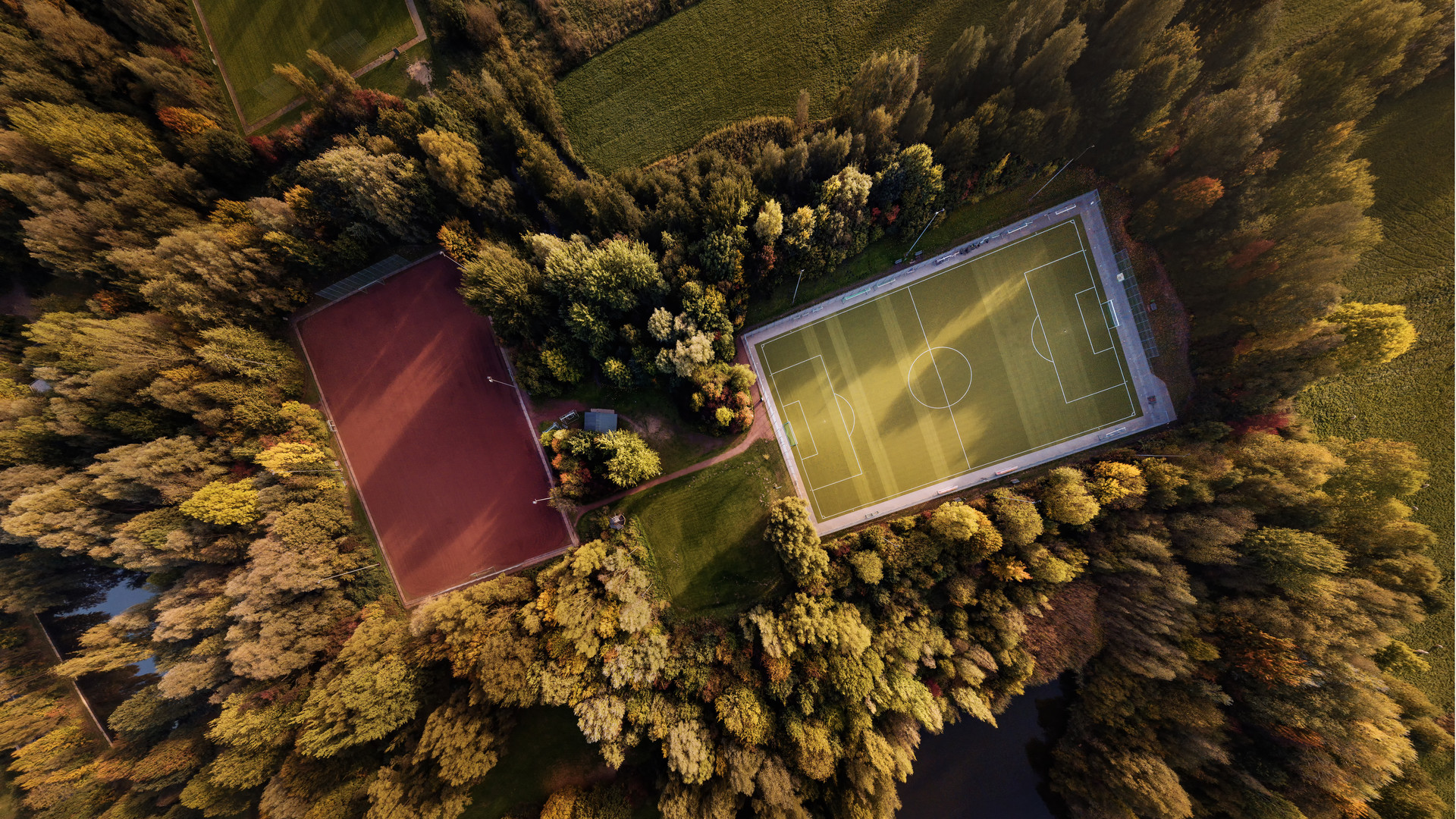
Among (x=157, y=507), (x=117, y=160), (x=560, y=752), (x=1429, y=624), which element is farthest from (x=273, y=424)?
(x=1429, y=624)

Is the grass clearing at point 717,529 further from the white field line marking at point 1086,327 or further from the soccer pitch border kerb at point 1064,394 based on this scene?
the white field line marking at point 1086,327

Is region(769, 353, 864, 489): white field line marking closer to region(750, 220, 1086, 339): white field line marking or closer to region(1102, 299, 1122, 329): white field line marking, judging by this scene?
region(750, 220, 1086, 339): white field line marking

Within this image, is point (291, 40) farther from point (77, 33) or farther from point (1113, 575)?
point (1113, 575)

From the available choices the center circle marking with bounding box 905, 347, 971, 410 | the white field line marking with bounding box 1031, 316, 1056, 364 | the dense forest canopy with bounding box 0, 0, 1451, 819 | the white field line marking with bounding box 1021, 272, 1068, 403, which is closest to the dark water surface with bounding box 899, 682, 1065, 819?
the dense forest canopy with bounding box 0, 0, 1451, 819

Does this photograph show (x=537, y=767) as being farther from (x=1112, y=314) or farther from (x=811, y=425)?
(x=1112, y=314)

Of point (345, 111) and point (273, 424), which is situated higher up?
point (345, 111)

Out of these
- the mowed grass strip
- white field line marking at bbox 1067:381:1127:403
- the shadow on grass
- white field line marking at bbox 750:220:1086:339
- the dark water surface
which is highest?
→ the mowed grass strip

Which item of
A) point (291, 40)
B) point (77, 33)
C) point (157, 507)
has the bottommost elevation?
point (157, 507)
